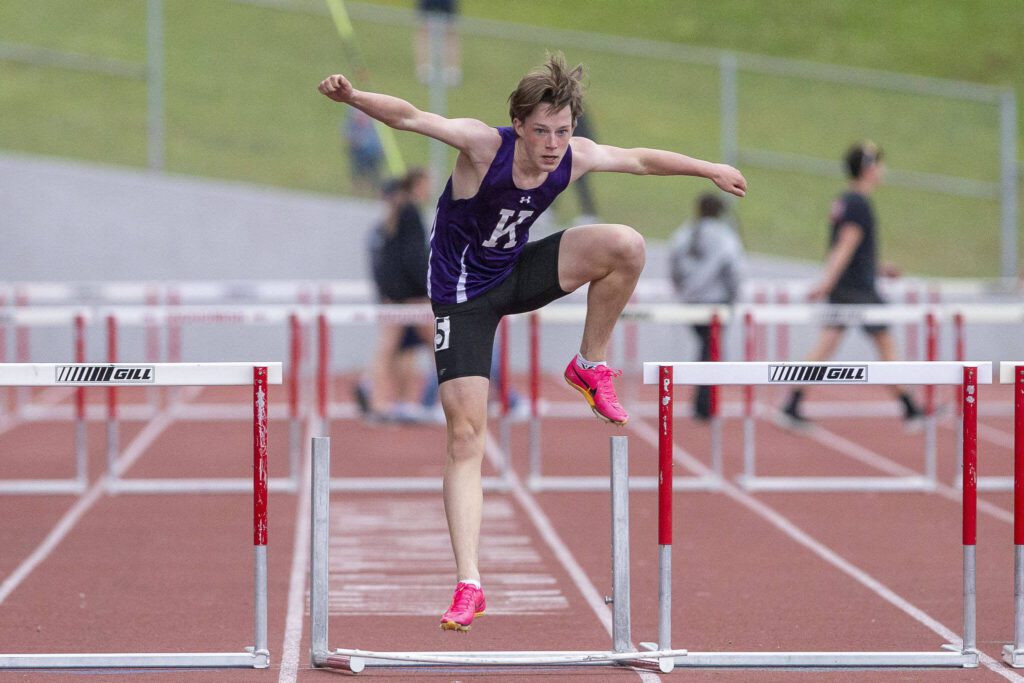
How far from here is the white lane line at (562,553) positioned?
257 inches

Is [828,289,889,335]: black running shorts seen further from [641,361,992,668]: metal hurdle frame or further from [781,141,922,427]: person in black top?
[641,361,992,668]: metal hurdle frame

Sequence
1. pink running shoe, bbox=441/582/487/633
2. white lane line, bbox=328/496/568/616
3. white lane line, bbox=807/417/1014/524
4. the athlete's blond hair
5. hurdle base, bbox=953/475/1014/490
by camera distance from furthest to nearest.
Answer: hurdle base, bbox=953/475/1014/490 → white lane line, bbox=807/417/1014/524 → white lane line, bbox=328/496/568/616 → the athlete's blond hair → pink running shoe, bbox=441/582/487/633

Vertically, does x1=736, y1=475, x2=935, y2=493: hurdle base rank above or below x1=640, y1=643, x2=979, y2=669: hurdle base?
above

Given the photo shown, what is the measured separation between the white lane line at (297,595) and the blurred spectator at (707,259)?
13.5 ft

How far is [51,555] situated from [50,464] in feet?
11.0

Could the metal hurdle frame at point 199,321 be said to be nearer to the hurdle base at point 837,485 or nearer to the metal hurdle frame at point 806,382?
the hurdle base at point 837,485

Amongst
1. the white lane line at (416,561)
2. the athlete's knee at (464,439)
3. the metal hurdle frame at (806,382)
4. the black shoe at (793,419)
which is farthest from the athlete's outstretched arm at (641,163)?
the black shoe at (793,419)

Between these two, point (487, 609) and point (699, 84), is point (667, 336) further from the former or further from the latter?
point (487, 609)

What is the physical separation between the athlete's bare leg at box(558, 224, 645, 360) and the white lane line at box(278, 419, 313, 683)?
3.95 ft

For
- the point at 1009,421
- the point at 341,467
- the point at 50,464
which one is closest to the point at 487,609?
the point at 341,467

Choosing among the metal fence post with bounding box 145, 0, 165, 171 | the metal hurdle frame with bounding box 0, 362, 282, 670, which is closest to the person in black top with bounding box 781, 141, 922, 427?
the metal hurdle frame with bounding box 0, 362, 282, 670

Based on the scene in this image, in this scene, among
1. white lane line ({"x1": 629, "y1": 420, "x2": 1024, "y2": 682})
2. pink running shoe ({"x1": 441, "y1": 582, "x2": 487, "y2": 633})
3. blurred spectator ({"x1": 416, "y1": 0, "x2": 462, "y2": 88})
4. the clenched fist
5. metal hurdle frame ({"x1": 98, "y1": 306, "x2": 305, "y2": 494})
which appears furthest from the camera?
blurred spectator ({"x1": 416, "y1": 0, "x2": 462, "y2": 88})

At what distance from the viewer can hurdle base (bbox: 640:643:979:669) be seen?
5535 mm

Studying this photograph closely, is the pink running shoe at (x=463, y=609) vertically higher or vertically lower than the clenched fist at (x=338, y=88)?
lower
